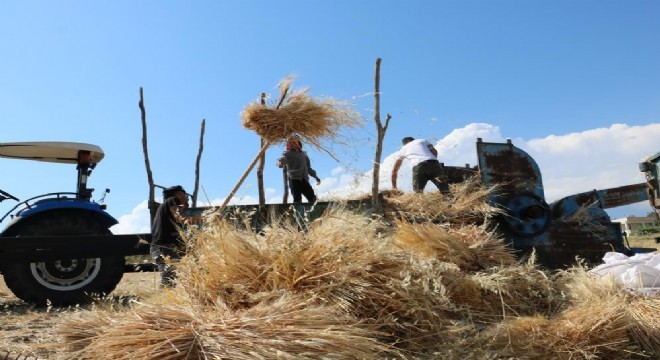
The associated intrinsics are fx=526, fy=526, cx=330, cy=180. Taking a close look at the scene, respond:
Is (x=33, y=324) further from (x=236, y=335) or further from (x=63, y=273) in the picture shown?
(x=236, y=335)

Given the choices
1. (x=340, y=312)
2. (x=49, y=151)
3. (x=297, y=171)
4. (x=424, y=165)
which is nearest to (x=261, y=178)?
(x=297, y=171)

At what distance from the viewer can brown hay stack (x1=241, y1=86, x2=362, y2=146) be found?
565cm

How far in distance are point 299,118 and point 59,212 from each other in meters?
3.71

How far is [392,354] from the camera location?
2533 mm

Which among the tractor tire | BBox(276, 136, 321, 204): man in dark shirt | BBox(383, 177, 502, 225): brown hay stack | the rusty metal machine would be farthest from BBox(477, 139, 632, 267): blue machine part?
the tractor tire

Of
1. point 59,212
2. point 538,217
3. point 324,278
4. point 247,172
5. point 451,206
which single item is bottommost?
point 324,278

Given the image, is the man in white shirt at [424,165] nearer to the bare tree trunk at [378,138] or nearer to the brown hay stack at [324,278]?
the bare tree trunk at [378,138]

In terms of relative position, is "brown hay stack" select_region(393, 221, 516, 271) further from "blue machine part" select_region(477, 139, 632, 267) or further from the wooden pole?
"blue machine part" select_region(477, 139, 632, 267)

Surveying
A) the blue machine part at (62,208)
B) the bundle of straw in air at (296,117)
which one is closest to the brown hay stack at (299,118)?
the bundle of straw in air at (296,117)

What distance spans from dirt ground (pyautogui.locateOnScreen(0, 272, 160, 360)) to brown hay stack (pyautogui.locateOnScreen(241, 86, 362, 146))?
189 cm

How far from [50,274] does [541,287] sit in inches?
236

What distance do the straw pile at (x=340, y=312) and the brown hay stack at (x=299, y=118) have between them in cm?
231

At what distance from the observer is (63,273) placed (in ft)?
22.5

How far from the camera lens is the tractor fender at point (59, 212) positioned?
6855 mm
